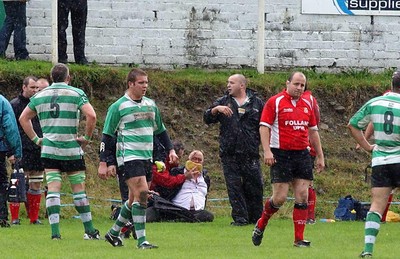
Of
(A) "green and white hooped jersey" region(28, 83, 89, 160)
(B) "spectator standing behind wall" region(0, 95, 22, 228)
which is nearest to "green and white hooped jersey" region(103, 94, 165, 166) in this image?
(A) "green and white hooped jersey" region(28, 83, 89, 160)

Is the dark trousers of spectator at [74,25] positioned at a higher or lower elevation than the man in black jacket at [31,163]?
higher

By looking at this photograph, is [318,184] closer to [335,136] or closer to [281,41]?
[335,136]

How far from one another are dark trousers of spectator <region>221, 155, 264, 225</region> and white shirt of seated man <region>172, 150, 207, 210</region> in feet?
1.99

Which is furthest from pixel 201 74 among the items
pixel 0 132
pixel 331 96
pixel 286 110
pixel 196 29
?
pixel 286 110

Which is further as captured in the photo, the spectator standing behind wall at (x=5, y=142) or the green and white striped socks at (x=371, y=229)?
the spectator standing behind wall at (x=5, y=142)

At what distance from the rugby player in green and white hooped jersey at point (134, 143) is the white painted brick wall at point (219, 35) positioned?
940 cm

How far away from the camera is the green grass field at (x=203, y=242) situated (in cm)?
1345

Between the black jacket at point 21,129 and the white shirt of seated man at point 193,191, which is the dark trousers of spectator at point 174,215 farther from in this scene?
the black jacket at point 21,129

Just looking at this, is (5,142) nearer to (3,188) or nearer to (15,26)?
(3,188)

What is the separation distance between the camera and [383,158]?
1306cm

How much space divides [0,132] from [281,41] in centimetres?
894

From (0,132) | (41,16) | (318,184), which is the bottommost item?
(318,184)

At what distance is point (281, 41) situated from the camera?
24.9 m

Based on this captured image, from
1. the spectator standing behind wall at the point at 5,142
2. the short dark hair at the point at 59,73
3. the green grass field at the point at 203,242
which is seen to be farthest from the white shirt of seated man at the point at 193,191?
the short dark hair at the point at 59,73
